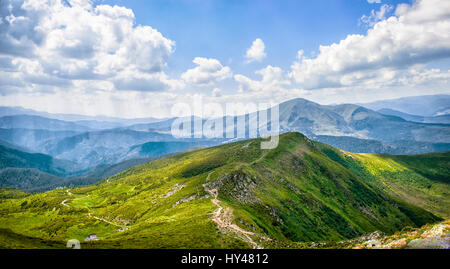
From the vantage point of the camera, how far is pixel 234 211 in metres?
77.6

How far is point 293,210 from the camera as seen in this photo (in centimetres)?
10519

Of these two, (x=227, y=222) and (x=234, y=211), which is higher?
(x=227, y=222)

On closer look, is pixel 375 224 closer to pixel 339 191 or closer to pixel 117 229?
pixel 339 191

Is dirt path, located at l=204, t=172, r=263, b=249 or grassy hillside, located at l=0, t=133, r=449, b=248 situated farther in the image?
grassy hillside, located at l=0, t=133, r=449, b=248

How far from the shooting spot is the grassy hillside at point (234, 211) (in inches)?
2457

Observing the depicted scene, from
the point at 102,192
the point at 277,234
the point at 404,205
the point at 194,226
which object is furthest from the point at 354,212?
the point at 102,192

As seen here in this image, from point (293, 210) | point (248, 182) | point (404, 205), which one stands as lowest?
point (404, 205)

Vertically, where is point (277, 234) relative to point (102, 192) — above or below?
above

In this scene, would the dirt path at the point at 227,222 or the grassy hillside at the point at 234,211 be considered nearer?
the dirt path at the point at 227,222

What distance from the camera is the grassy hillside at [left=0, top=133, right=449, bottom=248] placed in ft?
205

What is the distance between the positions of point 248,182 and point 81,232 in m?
81.8

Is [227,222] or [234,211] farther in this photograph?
[234,211]
